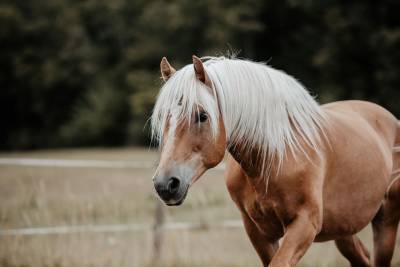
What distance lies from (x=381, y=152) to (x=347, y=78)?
2604cm

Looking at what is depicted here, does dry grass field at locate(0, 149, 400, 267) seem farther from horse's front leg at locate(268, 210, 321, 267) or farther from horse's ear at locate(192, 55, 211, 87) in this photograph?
horse's ear at locate(192, 55, 211, 87)

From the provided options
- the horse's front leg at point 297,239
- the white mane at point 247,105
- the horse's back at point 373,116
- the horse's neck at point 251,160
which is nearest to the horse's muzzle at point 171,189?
the white mane at point 247,105

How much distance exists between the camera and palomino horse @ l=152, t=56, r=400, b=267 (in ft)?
10.1

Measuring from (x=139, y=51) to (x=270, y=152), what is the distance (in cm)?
3270

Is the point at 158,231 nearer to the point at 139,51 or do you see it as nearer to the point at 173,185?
the point at 173,185

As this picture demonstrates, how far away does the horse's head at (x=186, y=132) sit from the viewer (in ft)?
9.67

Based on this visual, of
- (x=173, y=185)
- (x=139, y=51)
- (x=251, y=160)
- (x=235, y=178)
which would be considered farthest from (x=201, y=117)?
(x=139, y=51)

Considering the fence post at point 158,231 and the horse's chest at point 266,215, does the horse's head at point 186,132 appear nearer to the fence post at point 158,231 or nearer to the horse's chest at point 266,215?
the horse's chest at point 266,215

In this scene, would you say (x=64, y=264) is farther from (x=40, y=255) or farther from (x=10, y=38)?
(x=10, y=38)

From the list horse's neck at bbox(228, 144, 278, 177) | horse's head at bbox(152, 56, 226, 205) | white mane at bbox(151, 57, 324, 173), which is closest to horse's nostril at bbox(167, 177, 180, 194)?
horse's head at bbox(152, 56, 226, 205)

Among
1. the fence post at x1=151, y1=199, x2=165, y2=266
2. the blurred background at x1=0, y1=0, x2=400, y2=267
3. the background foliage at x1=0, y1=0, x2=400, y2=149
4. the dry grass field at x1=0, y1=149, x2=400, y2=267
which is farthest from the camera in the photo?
the background foliage at x1=0, y1=0, x2=400, y2=149

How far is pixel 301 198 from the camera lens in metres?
3.42

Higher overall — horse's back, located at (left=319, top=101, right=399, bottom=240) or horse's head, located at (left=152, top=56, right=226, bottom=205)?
horse's head, located at (left=152, top=56, right=226, bottom=205)

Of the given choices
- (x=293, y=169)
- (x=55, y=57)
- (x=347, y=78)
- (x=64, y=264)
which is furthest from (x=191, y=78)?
(x=55, y=57)
